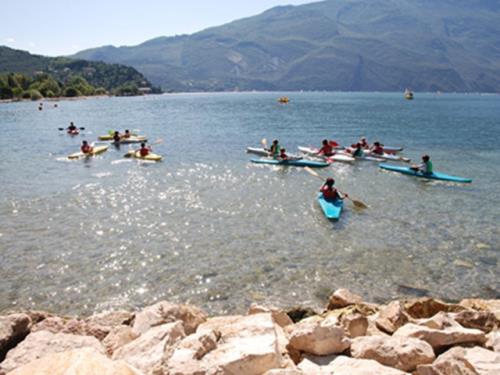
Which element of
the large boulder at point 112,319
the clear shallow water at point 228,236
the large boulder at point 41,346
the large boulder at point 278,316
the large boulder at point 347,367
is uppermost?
the large boulder at point 347,367

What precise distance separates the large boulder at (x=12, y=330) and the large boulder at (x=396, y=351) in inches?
223

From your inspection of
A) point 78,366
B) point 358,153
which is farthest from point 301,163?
point 78,366

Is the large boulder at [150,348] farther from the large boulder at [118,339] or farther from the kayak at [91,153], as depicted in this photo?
the kayak at [91,153]

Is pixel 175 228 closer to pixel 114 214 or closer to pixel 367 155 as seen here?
pixel 114 214

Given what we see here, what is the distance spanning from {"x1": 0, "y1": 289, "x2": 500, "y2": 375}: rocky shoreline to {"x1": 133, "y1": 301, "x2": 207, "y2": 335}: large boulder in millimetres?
20

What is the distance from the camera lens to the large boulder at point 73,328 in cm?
764

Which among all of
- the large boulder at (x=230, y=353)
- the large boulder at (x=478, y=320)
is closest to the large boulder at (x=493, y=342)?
the large boulder at (x=478, y=320)

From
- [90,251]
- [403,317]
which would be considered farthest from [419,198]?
[90,251]

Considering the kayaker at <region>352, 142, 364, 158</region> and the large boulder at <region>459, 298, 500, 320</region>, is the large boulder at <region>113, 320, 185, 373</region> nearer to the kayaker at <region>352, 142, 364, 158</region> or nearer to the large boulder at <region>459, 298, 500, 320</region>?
the large boulder at <region>459, 298, 500, 320</region>

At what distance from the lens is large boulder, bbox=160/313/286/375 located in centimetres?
550

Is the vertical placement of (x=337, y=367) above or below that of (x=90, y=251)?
above

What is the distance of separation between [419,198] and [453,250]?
727 centimetres

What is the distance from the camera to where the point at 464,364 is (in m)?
5.59

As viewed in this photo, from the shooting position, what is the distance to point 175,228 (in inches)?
663
